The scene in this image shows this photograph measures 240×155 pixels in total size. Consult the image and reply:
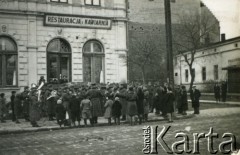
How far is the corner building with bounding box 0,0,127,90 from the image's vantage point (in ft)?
61.6

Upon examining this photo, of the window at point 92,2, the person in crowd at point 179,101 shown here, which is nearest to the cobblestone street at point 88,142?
the person in crowd at point 179,101

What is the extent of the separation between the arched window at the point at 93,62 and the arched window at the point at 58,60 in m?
1.08

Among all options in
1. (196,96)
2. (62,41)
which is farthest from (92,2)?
(196,96)

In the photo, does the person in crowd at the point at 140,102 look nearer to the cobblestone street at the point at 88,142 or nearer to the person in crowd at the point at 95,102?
the person in crowd at the point at 95,102

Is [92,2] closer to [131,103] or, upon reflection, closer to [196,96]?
[196,96]

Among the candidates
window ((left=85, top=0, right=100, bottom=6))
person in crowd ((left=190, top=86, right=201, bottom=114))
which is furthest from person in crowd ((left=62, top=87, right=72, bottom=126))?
window ((left=85, top=0, right=100, bottom=6))

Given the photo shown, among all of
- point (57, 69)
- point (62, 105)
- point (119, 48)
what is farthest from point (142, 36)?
point (62, 105)

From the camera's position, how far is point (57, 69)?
20750 millimetres

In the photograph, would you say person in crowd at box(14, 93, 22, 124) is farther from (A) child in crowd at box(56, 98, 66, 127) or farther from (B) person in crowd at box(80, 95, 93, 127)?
(B) person in crowd at box(80, 95, 93, 127)

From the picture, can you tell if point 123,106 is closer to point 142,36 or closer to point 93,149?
point 93,149

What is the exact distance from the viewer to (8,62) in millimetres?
18672

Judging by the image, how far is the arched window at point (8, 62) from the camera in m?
18.3

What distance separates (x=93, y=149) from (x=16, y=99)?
25.0 feet

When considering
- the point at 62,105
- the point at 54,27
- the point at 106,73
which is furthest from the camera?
the point at 106,73
